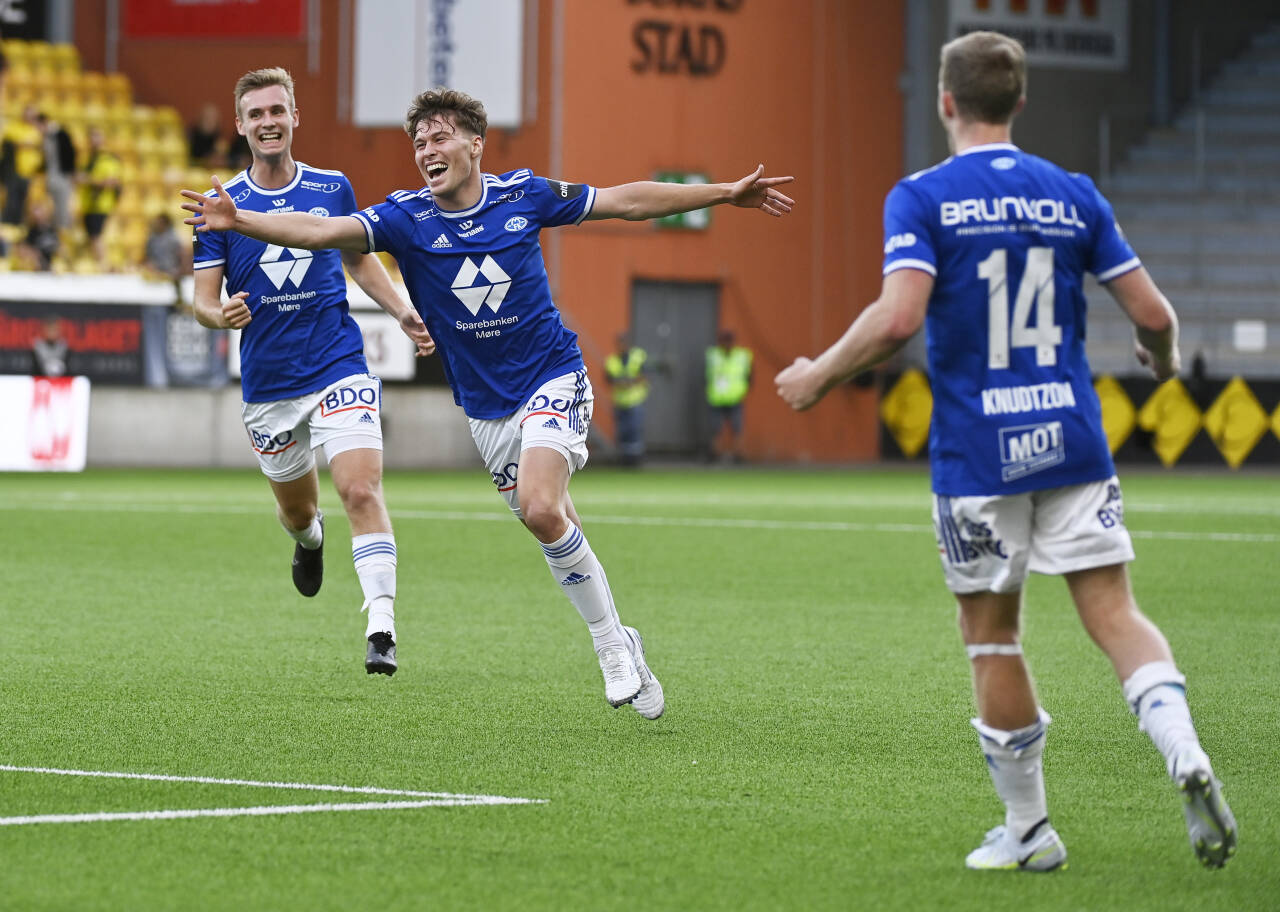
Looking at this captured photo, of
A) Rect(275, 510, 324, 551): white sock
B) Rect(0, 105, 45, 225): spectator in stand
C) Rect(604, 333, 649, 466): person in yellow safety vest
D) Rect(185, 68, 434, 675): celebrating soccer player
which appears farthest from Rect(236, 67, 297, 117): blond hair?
Rect(604, 333, 649, 466): person in yellow safety vest

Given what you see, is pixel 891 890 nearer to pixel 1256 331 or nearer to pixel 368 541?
pixel 368 541

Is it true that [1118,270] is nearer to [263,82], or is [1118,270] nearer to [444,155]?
[444,155]

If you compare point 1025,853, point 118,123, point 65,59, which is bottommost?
point 1025,853

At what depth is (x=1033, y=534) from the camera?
4.64 meters

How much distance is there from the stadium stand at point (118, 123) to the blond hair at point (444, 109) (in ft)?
66.5

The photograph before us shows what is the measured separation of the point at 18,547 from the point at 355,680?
630 centimetres

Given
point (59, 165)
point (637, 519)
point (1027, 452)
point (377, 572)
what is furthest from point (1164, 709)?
point (59, 165)

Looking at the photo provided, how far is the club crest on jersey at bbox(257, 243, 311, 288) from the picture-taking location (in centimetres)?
827

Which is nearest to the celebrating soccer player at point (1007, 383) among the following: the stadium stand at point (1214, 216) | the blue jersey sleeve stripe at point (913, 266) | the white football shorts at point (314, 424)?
the blue jersey sleeve stripe at point (913, 266)

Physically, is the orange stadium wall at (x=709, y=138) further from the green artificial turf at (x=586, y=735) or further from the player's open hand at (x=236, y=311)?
the player's open hand at (x=236, y=311)

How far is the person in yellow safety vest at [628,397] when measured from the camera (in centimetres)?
2788

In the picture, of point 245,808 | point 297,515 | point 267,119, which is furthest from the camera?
point 297,515

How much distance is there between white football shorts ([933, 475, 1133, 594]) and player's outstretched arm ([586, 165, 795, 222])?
2364mm

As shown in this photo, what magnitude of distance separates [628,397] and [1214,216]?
439 inches
